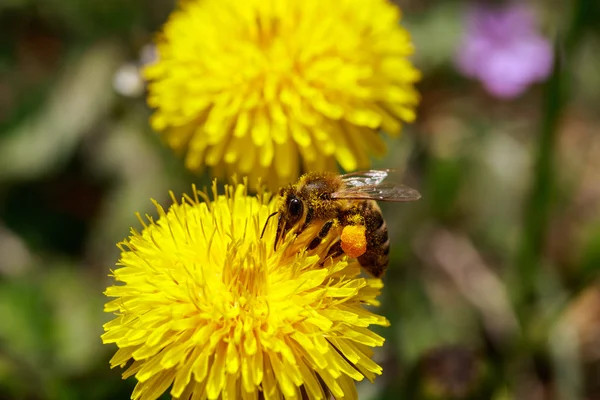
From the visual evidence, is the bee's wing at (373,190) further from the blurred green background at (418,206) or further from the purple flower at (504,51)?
the purple flower at (504,51)

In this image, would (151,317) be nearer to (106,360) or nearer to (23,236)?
(106,360)

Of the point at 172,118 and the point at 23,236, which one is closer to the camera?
the point at 172,118

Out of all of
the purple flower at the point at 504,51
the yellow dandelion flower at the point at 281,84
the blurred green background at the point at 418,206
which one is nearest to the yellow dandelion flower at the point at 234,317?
the yellow dandelion flower at the point at 281,84

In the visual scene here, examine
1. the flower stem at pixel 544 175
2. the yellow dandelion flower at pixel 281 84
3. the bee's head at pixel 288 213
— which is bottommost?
the flower stem at pixel 544 175

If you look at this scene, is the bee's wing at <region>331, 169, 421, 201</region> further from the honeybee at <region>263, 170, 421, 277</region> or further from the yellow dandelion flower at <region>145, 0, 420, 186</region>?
the yellow dandelion flower at <region>145, 0, 420, 186</region>

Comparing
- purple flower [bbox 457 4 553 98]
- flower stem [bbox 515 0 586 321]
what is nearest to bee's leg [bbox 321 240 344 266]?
flower stem [bbox 515 0 586 321]

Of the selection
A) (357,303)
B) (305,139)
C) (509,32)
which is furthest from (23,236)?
(509,32)
